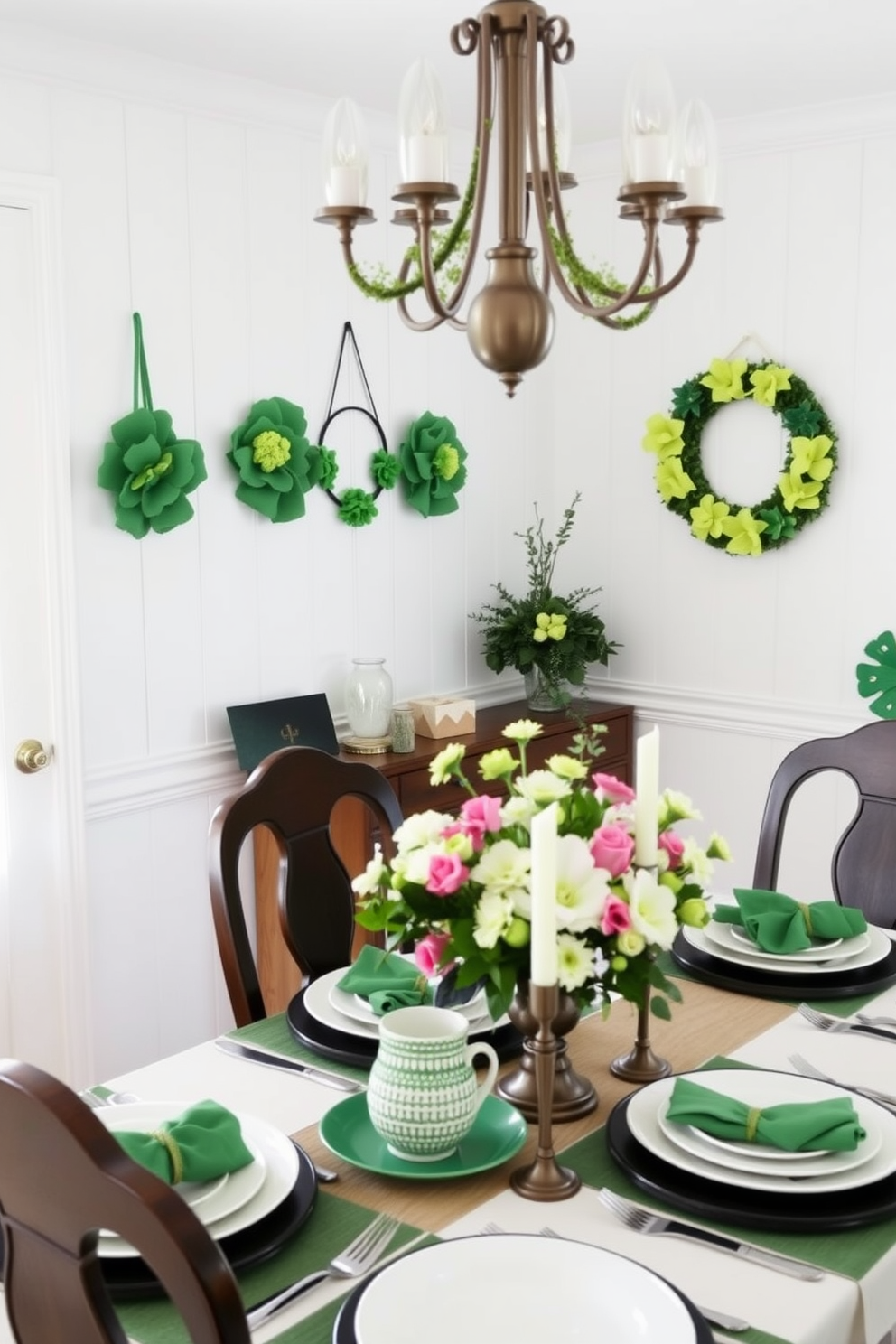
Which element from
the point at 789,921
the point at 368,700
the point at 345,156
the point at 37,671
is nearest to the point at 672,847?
the point at 789,921

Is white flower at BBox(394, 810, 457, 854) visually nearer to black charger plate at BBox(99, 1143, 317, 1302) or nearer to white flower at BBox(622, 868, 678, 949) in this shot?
white flower at BBox(622, 868, 678, 949)

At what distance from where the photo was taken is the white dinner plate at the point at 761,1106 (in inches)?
55.7

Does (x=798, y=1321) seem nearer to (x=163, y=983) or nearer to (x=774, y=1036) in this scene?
(x=774, y=1036)

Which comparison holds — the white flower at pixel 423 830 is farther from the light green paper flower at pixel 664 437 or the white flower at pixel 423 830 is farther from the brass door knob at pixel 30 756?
the light green paper flower at pixel 664 437

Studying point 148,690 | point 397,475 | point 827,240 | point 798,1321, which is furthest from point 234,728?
point 798,1321

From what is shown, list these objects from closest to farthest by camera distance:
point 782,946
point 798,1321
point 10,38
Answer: point 798,1321 < point 782,946 < point 10,38

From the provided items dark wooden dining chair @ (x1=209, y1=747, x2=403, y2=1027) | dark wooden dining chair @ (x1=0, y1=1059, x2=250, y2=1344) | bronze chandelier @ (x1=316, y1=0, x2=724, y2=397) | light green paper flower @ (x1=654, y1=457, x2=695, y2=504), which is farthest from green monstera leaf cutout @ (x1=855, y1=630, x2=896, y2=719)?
dark wooden dining chair @ (x1=0, y1=1059, x2=250, y2=1344)

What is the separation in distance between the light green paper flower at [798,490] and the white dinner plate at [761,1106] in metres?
2.12

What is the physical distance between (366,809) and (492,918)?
1.68 metres

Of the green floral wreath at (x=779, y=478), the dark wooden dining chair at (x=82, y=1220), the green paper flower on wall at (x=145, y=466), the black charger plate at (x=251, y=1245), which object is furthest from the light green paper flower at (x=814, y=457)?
the dark wooden dining chair at (x=82, y=1220)

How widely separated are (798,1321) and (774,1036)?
0.66 metres

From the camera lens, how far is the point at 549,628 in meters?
3.75

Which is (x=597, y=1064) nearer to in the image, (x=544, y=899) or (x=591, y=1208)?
(x=591, y=1208)

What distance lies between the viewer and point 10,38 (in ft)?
8.76
